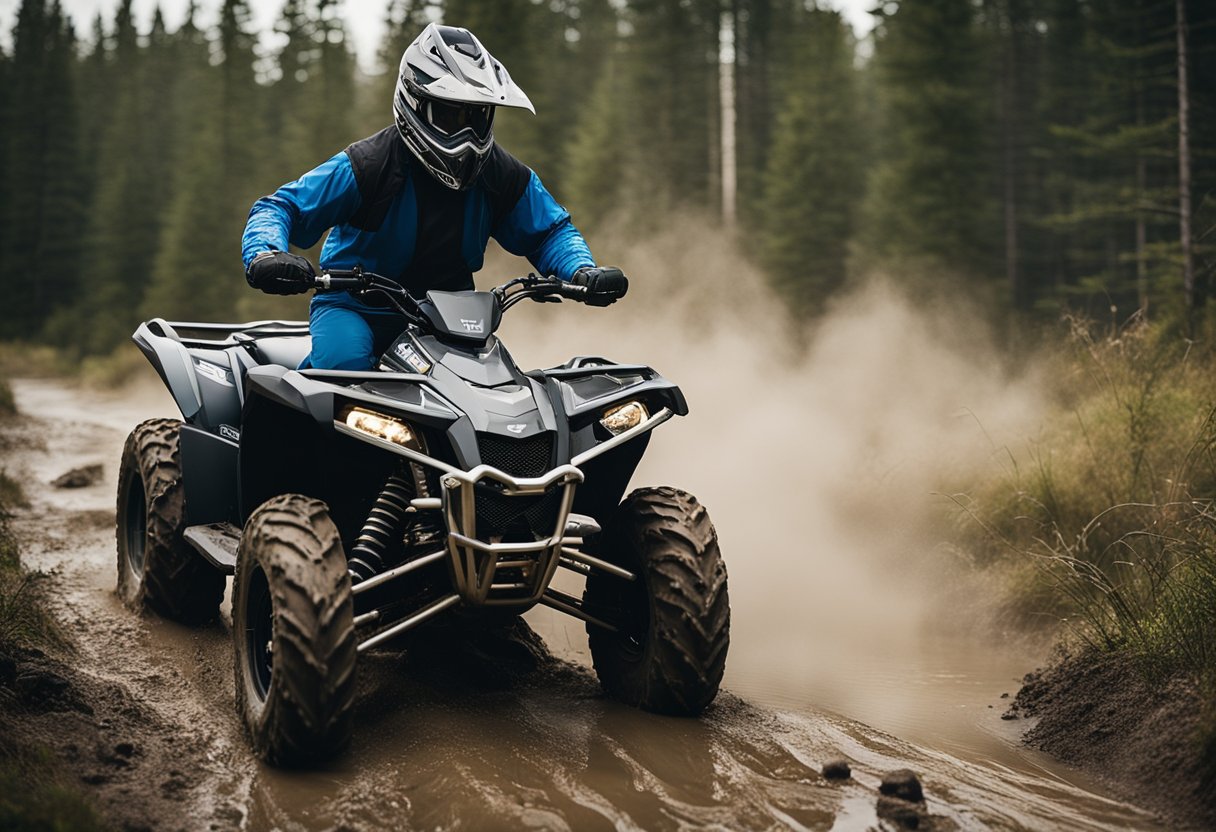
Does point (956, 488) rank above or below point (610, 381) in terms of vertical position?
below

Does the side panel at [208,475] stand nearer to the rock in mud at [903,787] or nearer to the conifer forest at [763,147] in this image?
the rock in mud at [903,787]

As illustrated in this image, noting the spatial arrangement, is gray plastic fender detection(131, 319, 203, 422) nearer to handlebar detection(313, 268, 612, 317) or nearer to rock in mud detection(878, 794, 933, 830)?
handlebar detection(313, 268, 612, 317)

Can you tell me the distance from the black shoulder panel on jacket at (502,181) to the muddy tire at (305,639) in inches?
68.7

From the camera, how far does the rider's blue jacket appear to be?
15.5 feet

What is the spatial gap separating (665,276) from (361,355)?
23.3 meters

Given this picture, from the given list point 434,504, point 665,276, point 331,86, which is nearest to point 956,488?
point 434,504

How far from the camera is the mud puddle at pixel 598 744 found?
354 cm

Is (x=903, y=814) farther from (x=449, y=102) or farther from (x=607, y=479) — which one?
(x=449, y=102)

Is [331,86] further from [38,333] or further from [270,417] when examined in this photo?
[270,417]

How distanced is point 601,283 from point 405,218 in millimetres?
879

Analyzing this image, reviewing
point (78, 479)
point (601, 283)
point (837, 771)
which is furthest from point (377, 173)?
point (78, 479)

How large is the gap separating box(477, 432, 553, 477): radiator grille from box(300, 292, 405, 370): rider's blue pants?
96 cm

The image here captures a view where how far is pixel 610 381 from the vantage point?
454 centimetres

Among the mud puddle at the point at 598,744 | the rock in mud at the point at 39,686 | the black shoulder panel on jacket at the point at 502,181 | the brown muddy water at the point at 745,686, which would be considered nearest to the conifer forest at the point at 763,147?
the brown muddy water at the point at 745,686
